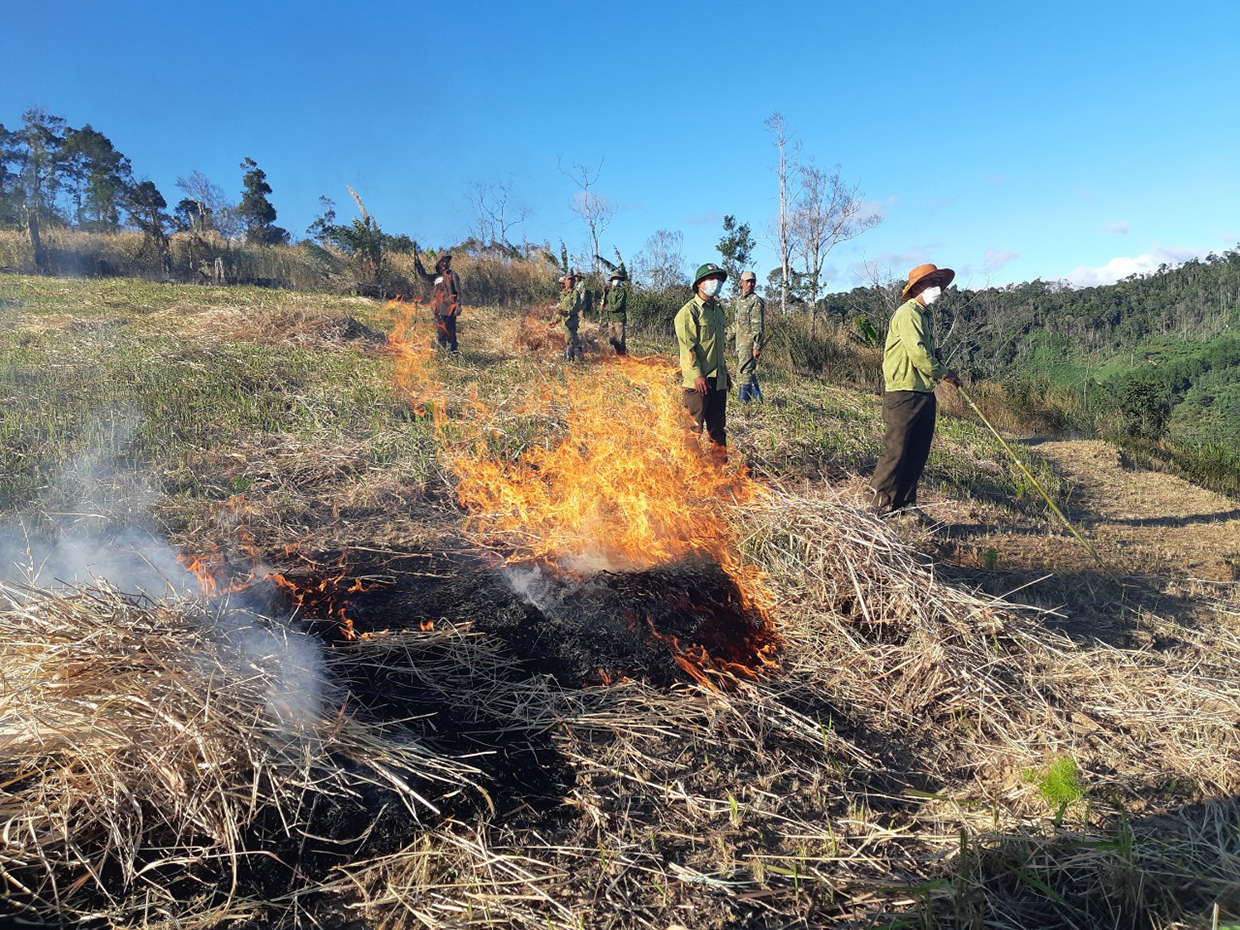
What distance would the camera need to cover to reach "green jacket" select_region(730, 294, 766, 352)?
10.1 metres

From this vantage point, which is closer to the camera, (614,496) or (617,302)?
(614,496)

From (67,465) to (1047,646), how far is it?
24.9ft

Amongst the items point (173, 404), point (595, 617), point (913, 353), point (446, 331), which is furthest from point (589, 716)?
point (446, 331)

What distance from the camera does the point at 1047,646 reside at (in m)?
3.53

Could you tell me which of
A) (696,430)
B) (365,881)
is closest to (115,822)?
(365,881)

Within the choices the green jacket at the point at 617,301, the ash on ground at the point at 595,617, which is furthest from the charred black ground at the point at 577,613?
the green jacket at the point at 617,301

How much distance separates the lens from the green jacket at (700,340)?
19.6ft

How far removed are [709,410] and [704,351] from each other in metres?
0.55

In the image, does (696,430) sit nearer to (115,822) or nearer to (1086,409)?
(115,822)

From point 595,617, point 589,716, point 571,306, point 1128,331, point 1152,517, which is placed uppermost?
point 1128,331

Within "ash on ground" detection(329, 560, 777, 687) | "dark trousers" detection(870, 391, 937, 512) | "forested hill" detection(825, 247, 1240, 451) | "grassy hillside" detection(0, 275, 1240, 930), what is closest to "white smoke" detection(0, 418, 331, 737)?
"grassy hillside" detection(0, 275, 1240, 930)

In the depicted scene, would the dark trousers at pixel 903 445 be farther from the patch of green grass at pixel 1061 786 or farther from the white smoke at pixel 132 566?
the white smoke at pixel 132 566

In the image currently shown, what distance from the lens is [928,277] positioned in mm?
5398

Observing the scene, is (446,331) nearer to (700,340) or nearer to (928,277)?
(700,340)
